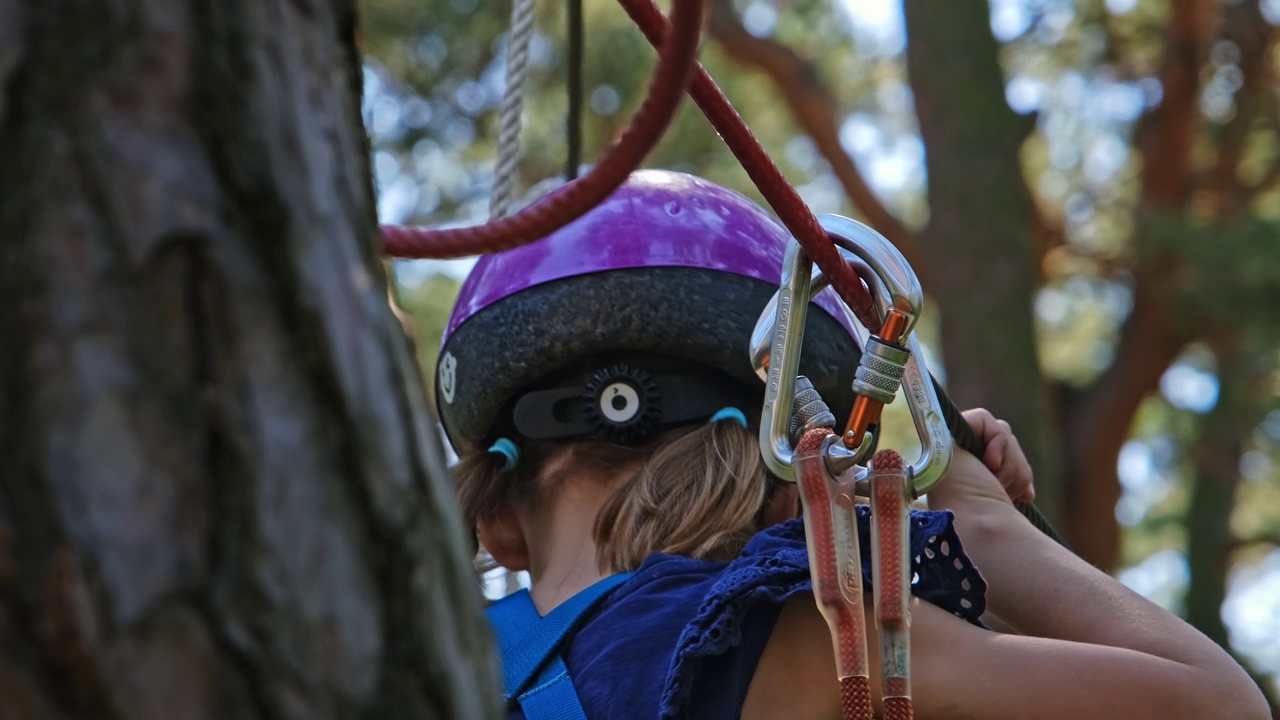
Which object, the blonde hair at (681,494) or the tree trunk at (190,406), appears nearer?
the tree trunk at (190,406)

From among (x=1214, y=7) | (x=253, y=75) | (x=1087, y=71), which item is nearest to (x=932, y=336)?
(x=1087, y=71)

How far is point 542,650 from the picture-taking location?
182 centimetres

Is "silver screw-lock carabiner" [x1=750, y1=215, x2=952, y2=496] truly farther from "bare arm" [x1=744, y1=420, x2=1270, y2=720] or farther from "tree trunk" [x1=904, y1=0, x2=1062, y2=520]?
"tree trunk" [x1=904, y1=0, x2=1062, y2=520]

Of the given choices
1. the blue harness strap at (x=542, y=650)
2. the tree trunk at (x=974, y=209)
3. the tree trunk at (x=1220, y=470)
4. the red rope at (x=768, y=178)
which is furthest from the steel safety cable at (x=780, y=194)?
the tree trunk at (x=1220, y=470)

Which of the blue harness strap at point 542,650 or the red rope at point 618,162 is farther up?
the red rope at point 618,162

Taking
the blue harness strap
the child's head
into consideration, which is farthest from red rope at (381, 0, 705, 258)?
the child's head

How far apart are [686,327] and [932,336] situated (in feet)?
32.9

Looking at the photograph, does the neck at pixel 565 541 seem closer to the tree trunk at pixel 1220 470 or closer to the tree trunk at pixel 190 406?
the tree trunk at pixel 190 406

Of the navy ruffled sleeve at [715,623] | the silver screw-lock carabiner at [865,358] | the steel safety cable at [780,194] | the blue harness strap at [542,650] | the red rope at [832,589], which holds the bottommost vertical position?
the blue harness strap at [542,650]

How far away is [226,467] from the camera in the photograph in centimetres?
67

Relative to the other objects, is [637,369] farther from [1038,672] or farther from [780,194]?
[1038,672]

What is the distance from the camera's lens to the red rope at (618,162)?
3.10ft

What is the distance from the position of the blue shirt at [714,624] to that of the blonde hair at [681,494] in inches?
5.7

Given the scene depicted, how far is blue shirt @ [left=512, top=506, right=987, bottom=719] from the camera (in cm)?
164
